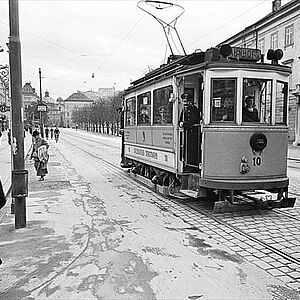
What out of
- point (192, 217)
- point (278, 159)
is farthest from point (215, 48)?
point (192, 217)

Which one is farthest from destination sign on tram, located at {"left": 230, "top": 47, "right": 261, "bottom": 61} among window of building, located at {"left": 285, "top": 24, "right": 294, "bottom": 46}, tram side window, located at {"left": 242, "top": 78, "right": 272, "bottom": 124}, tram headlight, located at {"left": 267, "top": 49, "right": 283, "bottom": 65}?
window of building, located at {"left": 285, "top": 24, "right": 294, "bottom": 46}


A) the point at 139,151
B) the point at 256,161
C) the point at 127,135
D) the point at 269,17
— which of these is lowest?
the point at 139,151

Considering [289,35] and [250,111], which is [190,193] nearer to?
[250,111]

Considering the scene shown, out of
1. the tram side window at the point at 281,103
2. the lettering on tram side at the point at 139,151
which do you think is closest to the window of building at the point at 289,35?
the lettering on tram side at the point at 139,151

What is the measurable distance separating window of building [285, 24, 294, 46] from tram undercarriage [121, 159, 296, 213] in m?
30.9

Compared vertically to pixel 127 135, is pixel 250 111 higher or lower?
higher

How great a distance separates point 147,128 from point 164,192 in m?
2.31

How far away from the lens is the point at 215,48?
322 inches

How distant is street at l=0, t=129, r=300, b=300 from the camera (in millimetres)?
4617

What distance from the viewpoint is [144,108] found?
12320 mm

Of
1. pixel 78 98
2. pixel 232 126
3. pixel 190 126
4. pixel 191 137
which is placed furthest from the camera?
pixel 78 98

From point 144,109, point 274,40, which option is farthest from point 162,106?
point 274,40

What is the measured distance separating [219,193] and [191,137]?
1.61 meters

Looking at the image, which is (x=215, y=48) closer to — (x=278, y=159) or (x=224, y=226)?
(x=278, y=159)
